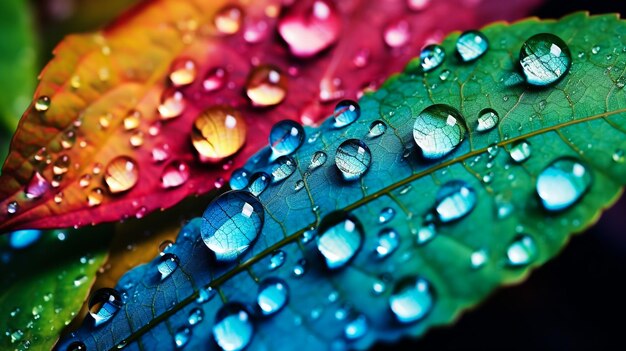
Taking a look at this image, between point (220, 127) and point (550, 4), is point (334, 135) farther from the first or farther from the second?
point (550, 4)

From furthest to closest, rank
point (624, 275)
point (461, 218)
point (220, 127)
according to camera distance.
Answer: point (624, 275)
point (220, 127)
point (461, 218)

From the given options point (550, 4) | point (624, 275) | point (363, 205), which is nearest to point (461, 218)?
point (363, 205)

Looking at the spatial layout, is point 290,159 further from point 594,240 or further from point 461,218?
point 594,240

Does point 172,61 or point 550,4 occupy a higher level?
point 172,61

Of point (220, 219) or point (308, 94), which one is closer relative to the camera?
point (220, 219)

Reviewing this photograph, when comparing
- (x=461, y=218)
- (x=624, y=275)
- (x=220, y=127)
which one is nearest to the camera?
(x=461, y=218)

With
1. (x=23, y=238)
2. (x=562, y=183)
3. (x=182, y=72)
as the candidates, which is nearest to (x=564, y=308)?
(x=562, y=183)

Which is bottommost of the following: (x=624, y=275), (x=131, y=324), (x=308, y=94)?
(x=624, y=275)

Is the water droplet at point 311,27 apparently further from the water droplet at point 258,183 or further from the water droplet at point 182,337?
the water droplet at point 182,337

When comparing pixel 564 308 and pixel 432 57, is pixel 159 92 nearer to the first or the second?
pixel 432 57
